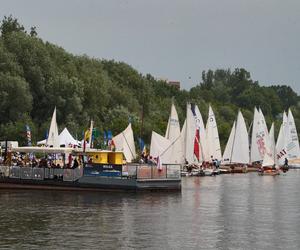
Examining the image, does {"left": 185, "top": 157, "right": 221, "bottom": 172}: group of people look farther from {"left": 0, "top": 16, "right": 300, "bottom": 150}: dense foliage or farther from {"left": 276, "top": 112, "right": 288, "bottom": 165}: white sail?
{"left": 276, "top": 112, "right": 288, "bottom": 165}: white sail

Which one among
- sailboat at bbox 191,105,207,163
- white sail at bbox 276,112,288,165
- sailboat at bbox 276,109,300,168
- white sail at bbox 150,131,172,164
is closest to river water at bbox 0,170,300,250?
white sail at bbox 150,131,172,164

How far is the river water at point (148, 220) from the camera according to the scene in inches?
1577

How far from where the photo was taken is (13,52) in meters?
112

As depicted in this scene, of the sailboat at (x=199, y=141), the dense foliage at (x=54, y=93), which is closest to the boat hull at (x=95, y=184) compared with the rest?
the dense foliage at (x=54, y=93)

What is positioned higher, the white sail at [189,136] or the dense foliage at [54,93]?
the dense foliage at [54,93]

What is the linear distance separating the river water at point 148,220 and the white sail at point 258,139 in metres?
51.5

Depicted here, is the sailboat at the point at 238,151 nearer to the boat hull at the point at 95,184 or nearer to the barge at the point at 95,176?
the barge at the point at 95,176

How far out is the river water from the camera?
40062 millimetres

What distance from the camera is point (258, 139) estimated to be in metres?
120

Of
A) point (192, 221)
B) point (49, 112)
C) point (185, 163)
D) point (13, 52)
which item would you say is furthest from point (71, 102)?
point (192, 221)

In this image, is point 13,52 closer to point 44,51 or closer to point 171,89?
point 44,51

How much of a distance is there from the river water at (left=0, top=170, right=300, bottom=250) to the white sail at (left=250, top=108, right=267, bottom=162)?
51469 mm

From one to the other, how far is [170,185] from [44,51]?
53.8m

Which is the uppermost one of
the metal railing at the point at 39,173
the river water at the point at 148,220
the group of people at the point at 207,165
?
the group of people at the point at 207,165
